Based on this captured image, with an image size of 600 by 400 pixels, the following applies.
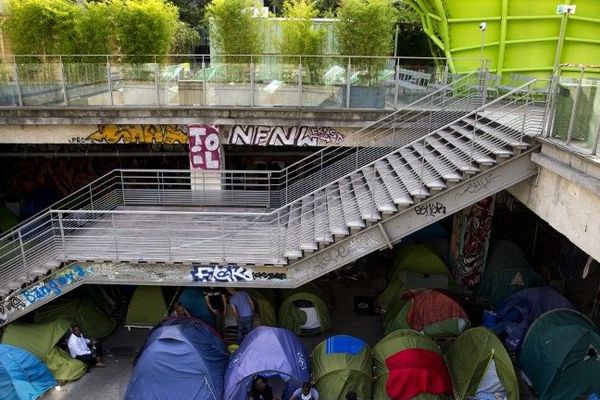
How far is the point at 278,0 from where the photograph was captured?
3500cm

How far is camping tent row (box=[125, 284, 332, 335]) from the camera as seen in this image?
10852mm

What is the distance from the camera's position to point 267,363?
338 inches

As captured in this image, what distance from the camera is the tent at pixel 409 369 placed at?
27.7 feet

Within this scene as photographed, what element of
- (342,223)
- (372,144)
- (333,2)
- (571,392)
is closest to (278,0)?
(333,2)

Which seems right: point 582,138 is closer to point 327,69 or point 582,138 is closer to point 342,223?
point 342,223

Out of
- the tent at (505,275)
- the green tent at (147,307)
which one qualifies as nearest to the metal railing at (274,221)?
the green tent at (147,307)

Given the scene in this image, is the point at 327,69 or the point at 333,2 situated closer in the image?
the point at 327,69

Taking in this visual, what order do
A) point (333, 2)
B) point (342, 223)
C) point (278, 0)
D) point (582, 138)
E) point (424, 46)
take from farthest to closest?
1. point (278, 0)
2. point (333, 2)
3. point (424, 46)
4. point (342, 223)
5. point (582, 138)

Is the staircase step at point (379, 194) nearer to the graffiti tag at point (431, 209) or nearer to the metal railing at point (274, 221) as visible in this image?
the metal railing at point (274, 221)

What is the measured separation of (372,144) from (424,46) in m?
16.3

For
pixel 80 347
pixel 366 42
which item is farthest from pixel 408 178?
pixel 80 347

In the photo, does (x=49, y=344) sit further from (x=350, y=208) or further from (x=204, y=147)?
(x=350, y=208)

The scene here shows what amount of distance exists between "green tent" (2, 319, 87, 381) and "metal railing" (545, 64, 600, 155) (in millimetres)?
9699

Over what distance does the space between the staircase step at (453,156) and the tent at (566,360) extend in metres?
3.62
